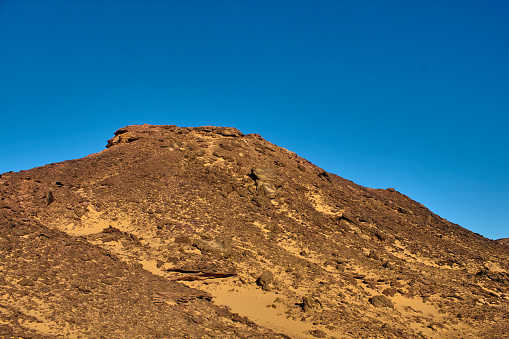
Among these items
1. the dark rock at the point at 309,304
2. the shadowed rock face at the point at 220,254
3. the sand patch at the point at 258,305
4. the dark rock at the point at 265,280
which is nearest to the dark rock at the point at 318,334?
the shadowed rock face at the point at 220,254

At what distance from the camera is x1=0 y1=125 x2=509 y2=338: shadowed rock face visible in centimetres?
1457

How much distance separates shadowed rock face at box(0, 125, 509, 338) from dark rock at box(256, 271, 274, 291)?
0.20 feet

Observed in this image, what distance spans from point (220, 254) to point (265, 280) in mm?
2518

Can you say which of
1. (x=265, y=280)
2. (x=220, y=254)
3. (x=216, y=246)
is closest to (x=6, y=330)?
(x=220, y=254)

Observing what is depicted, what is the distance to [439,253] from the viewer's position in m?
25.9

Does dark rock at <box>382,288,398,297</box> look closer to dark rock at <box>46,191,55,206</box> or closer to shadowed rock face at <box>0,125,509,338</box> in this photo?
shadowed rock face at <box>0,125,509,338</box>

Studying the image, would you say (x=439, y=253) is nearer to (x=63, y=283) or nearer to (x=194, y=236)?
(x=194, y=236)

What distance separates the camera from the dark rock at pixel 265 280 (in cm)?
1803

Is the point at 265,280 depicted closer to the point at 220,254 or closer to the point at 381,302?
the point at 220,254

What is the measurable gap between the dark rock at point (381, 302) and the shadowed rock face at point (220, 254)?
60 millimetres

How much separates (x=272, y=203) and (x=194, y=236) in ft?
22.5

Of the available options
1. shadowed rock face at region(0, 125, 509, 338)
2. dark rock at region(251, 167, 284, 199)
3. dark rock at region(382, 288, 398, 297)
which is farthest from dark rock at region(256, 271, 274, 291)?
dark rock at region(251, 167, 284, 199)

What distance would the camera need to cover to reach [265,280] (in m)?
18.3

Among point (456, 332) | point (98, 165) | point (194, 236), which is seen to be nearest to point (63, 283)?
point (194, 236)
